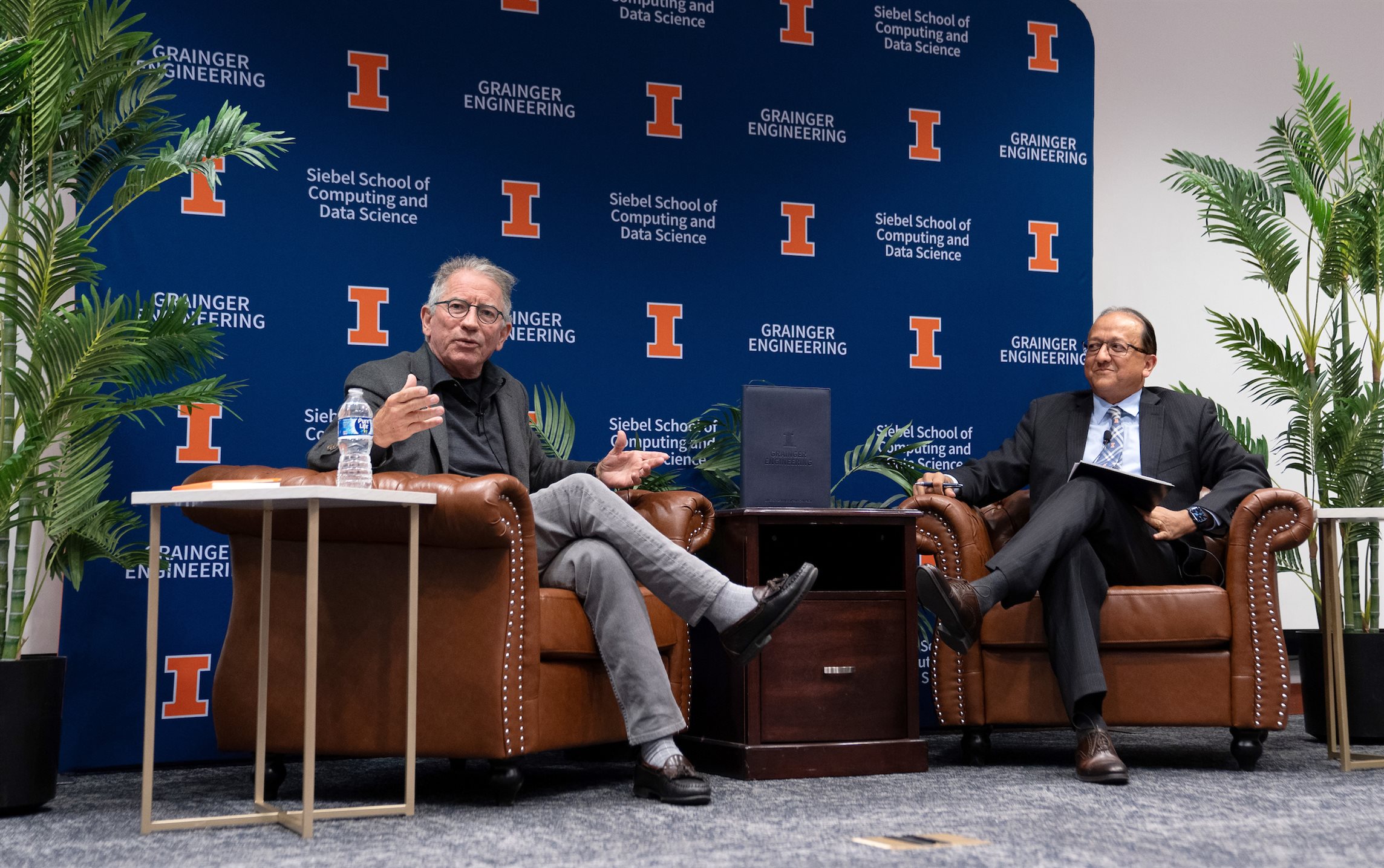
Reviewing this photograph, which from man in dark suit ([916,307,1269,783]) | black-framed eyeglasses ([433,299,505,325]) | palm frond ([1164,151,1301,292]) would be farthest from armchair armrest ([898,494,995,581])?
palm frond ([1164,151,1301,292])

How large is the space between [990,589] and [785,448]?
0.67 m

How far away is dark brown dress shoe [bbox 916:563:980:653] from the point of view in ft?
10.3

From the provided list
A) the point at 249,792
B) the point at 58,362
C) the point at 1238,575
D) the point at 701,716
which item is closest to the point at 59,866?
the point at 249,792

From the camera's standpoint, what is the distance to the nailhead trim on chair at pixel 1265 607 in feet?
10.8

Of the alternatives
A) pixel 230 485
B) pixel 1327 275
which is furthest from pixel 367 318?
pixel 1327 275

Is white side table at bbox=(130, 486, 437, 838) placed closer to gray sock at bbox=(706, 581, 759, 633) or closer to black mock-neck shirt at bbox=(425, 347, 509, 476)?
black mock-neck shirt at bbox=(425, 347, 509, 476)

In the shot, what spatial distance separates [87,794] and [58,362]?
1.06 meters

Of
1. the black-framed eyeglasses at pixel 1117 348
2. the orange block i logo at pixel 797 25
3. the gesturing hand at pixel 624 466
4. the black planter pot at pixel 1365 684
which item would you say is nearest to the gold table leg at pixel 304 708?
the gesturing hand at pixel 624 466

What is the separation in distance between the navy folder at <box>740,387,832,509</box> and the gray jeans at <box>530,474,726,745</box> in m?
0.47

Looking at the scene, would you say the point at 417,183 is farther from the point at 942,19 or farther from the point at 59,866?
the point at 59,866

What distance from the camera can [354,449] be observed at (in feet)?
8.66

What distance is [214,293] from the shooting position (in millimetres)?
3705

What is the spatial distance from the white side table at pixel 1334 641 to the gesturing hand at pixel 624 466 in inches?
68.6

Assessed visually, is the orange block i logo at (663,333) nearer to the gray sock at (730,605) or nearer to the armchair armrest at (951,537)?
the armchair armrest at (951,537)
